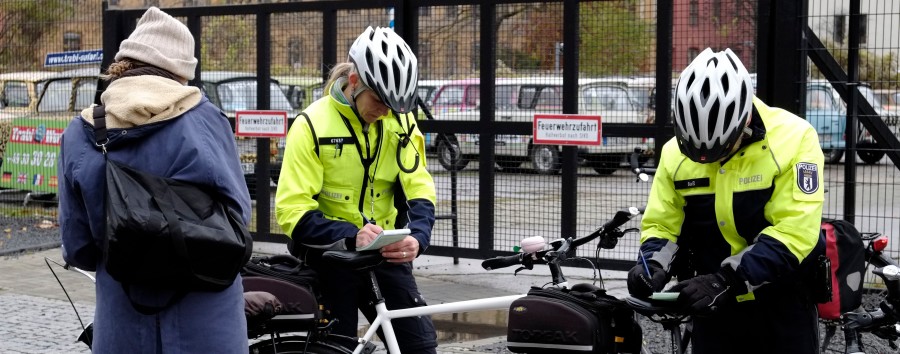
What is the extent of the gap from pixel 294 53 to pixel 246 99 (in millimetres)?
786

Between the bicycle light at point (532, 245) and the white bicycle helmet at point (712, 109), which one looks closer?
the white bicycle helmet at point (712, 109)

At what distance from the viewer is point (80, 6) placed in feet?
47.8

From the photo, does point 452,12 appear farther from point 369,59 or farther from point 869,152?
point 369,59

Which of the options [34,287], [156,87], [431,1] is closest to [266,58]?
[431,1]

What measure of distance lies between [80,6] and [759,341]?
38.9 ft

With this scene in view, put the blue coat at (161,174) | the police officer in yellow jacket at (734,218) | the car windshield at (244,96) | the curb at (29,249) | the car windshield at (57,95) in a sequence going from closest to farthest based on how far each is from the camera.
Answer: the blue coat at (161,174), the police officer in yellow jacket at (734,218), the car windshield at (244,96), the curb at (29,249), the car windshield at (57,95)

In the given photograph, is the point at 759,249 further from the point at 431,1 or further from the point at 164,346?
the point at 431,1

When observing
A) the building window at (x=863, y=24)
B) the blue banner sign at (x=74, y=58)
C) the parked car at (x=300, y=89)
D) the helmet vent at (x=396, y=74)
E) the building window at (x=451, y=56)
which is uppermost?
the blue banner sign at (x=74, y=58)

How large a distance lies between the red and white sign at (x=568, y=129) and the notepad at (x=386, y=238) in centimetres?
498

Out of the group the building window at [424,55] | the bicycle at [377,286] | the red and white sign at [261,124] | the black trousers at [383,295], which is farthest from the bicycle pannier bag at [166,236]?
the red and white sign at [261,124]

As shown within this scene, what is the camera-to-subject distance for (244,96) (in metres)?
11.7

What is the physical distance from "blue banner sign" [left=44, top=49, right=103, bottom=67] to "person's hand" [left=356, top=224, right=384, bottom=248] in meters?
9.78

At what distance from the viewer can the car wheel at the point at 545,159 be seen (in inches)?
387

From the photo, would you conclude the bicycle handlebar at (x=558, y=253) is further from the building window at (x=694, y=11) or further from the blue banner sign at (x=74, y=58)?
the blue banner sign at (x=74, y=58)
